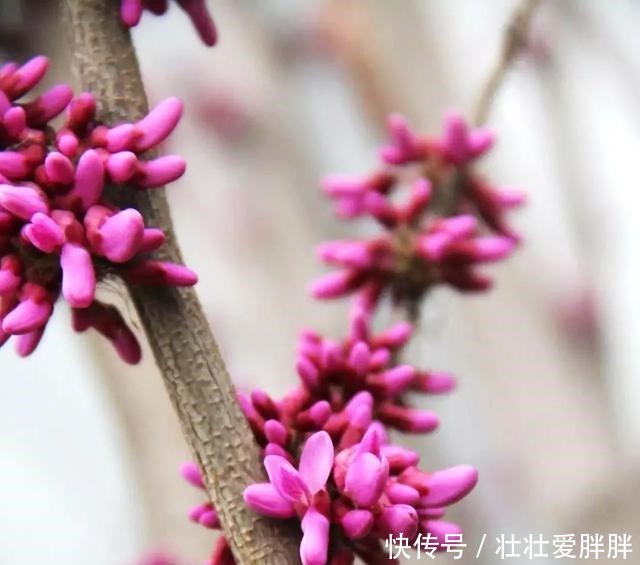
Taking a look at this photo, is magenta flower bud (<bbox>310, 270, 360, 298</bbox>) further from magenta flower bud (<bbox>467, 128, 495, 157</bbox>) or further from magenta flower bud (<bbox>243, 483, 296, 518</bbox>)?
magenta flower bud (<bbox>243, 483, 296, 518</bbox>)

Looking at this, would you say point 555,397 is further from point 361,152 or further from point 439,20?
point 439,20

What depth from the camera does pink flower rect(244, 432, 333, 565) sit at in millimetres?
336

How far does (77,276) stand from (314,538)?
12cm

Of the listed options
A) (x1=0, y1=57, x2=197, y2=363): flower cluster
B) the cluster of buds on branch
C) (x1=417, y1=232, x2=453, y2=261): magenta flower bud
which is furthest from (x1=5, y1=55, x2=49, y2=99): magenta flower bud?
(x1=417, y1=232, x2=453, y2=261): magenta flower bud

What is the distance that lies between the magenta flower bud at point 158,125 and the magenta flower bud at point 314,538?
152 millimetres

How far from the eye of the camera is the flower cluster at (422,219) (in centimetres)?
57

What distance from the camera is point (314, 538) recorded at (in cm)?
32

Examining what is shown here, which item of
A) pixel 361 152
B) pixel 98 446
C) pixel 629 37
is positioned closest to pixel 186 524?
pixel 98 446

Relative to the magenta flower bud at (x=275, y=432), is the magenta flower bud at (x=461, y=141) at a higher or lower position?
higher

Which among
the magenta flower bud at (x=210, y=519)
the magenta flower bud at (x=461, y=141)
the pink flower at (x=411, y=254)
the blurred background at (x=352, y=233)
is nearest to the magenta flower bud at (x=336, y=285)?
the pink flower at (x=411, y=254)

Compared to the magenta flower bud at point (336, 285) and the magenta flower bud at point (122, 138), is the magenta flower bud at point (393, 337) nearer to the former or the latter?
the magenta flower bud at point (336, 285)

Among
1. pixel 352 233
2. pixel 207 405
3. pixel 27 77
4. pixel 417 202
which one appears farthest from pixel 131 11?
pixel 352 233

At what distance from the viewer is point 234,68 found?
1.79 meters

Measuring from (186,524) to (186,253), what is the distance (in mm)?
543
